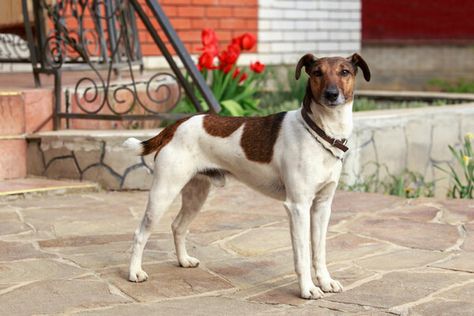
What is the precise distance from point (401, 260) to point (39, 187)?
2954 mm

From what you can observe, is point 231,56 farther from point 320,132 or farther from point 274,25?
point 274,25

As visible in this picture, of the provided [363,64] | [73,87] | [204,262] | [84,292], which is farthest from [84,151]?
[363,64]

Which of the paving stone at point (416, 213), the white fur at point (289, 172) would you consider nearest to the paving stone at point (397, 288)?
the white fur at point (289, 172)

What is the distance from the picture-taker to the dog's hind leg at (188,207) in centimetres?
472

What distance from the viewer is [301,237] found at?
13.6ft

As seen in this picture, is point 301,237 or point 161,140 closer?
point 301,237

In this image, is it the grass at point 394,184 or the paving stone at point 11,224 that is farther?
the grass at point 394,184

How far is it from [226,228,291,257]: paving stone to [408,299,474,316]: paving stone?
1243mm

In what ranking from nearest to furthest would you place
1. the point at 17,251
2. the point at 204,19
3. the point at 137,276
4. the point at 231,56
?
the point at 137,276, the point at 17,251, the point at 231,56, the point at 204,19

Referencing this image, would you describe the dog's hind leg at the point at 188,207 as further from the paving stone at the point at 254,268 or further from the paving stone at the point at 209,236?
the paving stone at the point at 209,236

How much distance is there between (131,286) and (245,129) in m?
0.93

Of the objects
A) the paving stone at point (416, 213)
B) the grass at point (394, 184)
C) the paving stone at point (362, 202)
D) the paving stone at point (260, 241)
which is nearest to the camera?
the paving stone at point (260, 241)


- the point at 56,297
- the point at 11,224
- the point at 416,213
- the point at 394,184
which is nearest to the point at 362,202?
the point at 416,213

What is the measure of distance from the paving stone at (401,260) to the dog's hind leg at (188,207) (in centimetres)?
91
